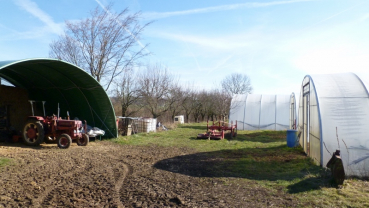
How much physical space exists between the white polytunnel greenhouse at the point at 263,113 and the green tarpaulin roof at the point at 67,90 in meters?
12.9

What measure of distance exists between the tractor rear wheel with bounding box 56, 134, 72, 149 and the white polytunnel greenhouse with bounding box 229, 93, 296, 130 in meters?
15.7

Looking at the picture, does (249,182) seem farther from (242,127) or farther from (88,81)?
(242,127)

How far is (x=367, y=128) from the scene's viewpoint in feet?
25.5

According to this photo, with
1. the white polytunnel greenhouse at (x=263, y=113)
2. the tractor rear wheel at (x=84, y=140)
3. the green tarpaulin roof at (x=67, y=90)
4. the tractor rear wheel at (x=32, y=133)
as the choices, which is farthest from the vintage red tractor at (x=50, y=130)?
the white polytunnel greenhouse at (x=263, y=113)

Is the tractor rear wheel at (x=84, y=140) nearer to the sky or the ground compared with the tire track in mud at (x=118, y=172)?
nearer to the sky

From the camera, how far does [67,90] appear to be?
590 inches

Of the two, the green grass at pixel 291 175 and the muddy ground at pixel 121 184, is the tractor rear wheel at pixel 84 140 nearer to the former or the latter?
the muddy ground at pixel 121 184

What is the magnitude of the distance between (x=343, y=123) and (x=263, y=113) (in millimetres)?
16793

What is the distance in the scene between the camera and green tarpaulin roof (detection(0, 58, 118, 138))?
13.4 meters

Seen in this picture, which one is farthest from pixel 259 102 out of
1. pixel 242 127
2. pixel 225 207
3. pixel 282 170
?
pixel 225 207

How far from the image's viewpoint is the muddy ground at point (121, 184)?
5480 millimetres

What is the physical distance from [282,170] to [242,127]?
16585mm

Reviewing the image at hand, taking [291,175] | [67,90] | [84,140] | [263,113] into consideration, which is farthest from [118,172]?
[263,113]

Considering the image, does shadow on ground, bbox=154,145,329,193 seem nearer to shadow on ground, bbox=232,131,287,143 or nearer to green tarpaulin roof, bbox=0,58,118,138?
shadow on ground, bbox=232,131,287,143
